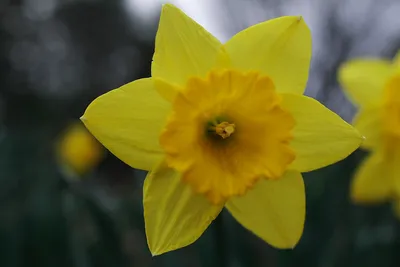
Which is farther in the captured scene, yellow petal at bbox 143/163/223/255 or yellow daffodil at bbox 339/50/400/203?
yellow daffodil at bbox 339/50/400/203

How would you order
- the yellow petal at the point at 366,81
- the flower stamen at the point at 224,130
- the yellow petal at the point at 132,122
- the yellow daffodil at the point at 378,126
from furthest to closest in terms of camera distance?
the yellow petal at the point at 366,81, the yellow daffodil at the point at 378,126, the flower stamen at the point at 224,130, the yellow petal at the point at 132,122

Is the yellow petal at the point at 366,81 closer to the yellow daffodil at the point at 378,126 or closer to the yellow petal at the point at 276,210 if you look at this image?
the yellow daffodil at the point at 378,126

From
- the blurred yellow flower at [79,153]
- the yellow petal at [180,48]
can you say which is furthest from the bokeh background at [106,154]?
the yellow petal at [180,48]

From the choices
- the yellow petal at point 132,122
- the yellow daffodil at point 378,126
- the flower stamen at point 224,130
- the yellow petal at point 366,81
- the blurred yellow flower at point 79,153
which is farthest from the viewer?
the blurred yellow flower at point 79,153

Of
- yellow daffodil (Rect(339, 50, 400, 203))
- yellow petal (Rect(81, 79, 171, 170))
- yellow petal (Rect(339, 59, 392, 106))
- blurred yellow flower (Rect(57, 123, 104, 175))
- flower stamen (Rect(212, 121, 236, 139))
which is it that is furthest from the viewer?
blurred yellow flower (Rect(57, 123, 104, 175))

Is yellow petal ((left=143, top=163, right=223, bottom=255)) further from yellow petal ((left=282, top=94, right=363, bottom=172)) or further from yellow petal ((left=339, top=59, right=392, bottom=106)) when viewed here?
yellow petal ((left=339, top=59, right=392, bottom=106))

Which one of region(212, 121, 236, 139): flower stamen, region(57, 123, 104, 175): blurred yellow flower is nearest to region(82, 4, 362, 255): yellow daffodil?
region(212, 121, 236, 139): flower stamen

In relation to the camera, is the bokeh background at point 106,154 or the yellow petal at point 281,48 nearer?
the yellow petal at point 281,48
